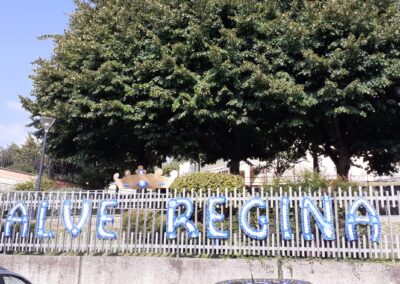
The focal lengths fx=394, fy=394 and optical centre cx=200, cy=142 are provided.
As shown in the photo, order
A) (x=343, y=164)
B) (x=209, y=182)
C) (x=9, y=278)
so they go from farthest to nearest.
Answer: (x=343, y=164) → (x=209, y=182) → (x=9, y=278)

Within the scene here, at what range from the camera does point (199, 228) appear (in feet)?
29.9

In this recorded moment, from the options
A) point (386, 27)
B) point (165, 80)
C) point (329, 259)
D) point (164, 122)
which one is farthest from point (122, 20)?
point (329, 259)

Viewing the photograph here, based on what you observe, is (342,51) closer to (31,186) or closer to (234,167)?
(234,167)

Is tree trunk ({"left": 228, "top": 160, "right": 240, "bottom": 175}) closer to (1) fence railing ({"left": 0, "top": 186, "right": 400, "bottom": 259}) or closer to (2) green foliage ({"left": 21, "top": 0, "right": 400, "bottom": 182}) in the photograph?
(2) green foliage ({"left": 21, "top": 0, "right": 400, "bottom": 182})

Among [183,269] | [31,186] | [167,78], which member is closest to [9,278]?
[183,269]

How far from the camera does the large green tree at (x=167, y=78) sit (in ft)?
42.8

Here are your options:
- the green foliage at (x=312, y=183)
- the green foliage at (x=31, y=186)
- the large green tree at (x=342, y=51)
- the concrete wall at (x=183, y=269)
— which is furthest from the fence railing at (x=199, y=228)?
the green foliage at (x=31, y=186)

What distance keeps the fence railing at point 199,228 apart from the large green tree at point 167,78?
14.8 feet

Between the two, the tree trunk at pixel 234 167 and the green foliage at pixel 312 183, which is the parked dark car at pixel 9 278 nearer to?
the green foliage at pixel 312 183

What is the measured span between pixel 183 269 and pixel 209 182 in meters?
2.48

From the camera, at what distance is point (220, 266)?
8.32 metres

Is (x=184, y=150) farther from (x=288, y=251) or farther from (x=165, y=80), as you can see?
(x=288, y=251)

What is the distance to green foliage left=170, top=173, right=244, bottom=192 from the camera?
10.2m

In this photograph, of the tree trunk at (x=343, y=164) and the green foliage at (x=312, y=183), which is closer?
the green foliage at (x=312, y=183)
